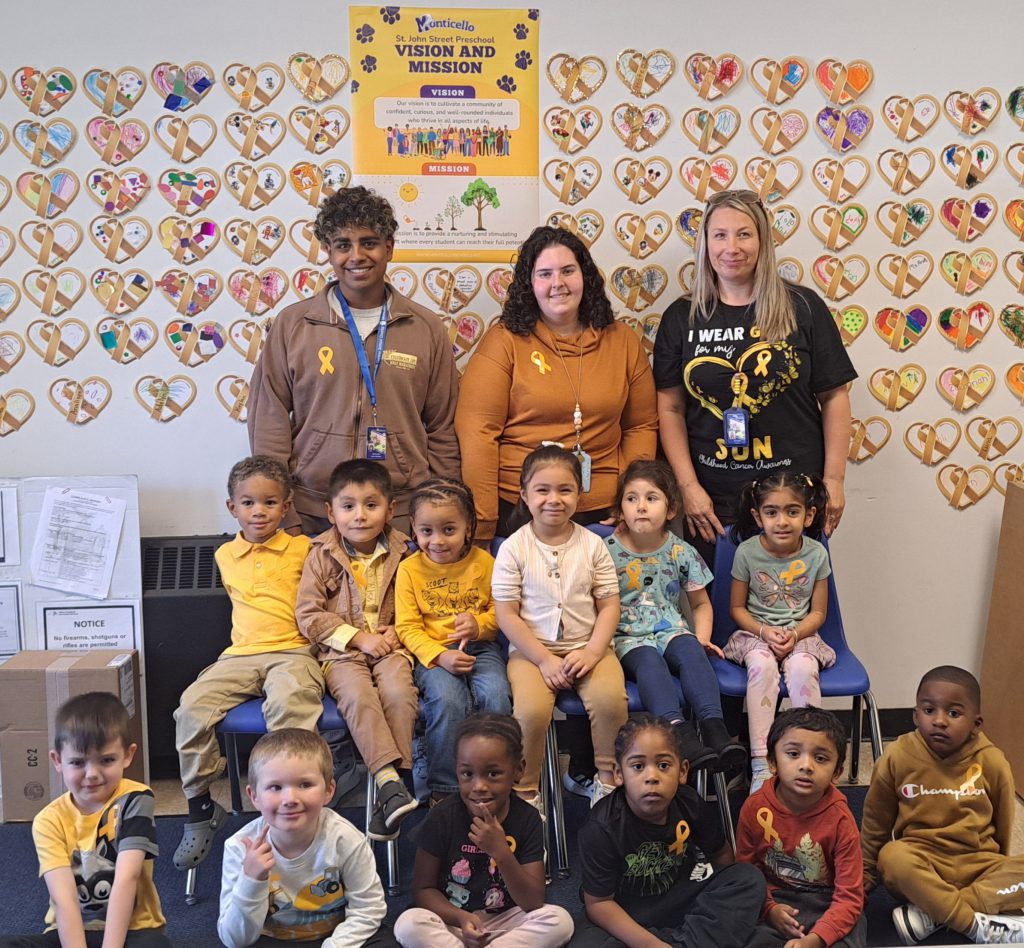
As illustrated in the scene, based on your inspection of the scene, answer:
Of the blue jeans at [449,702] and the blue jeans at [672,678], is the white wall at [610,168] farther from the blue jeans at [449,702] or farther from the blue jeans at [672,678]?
the blue jeans at [449,702]

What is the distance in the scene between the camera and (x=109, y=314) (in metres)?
3.31

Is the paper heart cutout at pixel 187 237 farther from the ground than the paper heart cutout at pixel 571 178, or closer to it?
closer to it

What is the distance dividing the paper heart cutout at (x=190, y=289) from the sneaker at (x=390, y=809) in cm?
165

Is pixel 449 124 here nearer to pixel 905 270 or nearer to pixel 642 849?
pixel 905 270

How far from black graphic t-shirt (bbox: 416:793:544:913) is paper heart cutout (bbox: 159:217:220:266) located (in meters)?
1.93

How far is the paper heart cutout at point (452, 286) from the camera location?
3375 mm

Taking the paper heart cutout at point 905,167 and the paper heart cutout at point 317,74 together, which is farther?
the paper heart cutout at point 905,167

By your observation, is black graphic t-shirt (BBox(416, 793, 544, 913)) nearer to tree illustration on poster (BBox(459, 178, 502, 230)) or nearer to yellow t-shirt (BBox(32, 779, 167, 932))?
yellow t-shirt (BBox(32, 779, 167, 932))

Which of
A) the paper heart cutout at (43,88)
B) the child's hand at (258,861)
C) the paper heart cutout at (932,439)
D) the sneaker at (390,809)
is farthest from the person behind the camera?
the paper heart cutout at (932,439)

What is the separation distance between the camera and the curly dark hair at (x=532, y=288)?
3.12m

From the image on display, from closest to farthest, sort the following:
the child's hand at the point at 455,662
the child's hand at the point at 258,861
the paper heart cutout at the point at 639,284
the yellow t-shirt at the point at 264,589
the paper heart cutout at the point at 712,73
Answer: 1. the child's hand at the point at 258,861
2. the child's hand at the point at 455,662
3. the yellow t-shirt at the point at 264,589
4. the paper heart cutout at the point at 712,73
5. the paper heart cutout at the point at 639,284

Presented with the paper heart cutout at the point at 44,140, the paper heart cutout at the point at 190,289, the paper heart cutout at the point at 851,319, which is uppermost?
the paper heart cutout at the point at 44,140

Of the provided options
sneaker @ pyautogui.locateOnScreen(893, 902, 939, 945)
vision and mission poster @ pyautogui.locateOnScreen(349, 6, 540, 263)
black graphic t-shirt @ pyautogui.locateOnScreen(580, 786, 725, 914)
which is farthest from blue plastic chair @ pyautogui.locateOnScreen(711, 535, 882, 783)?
vision and mission poster @ pyautogui.locateOnScreen(349, 6, 540, 263)

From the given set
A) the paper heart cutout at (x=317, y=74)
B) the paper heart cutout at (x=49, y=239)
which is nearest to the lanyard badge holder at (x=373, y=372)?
the paper heart cutout at (x=317, y=74)
